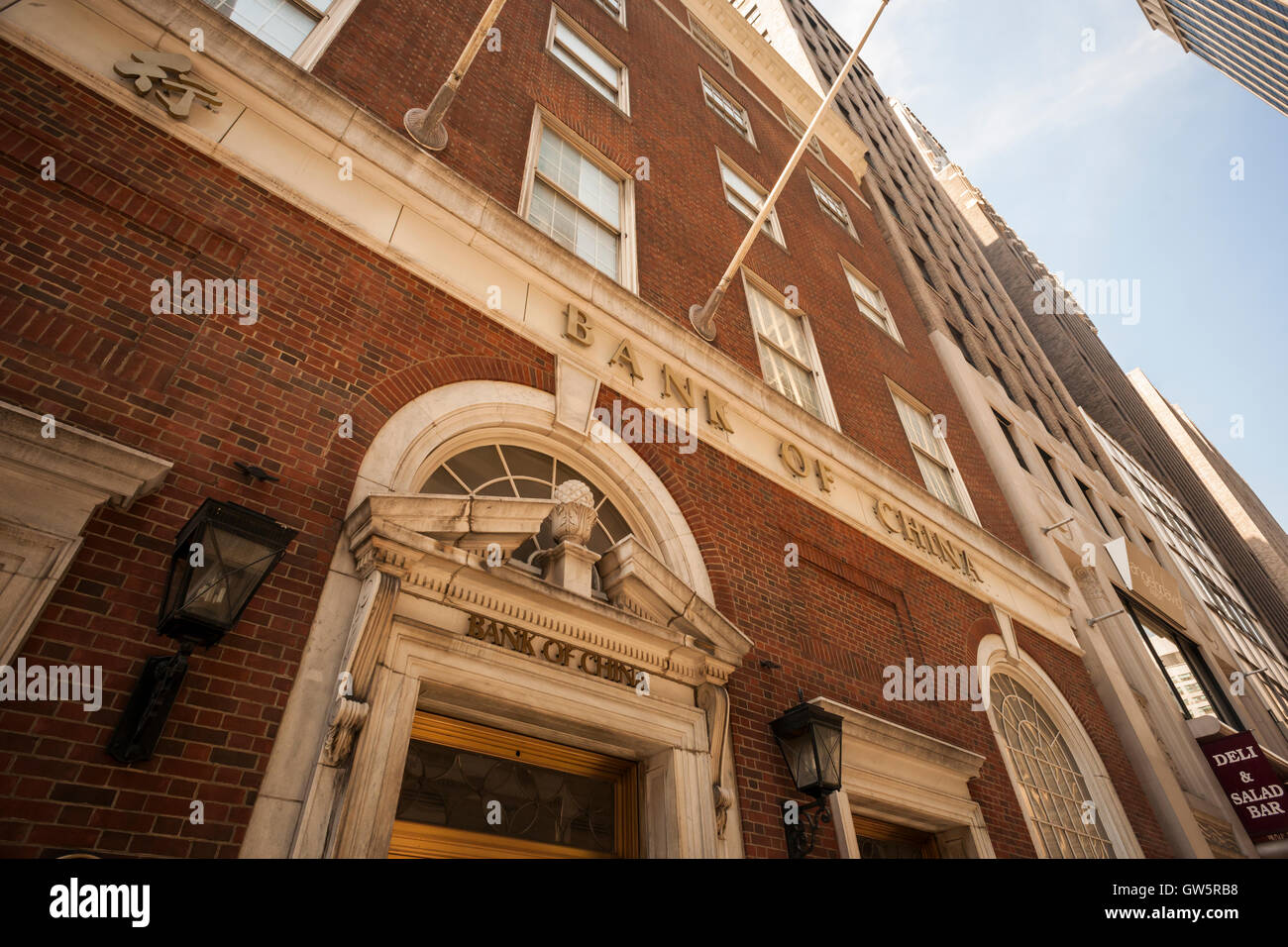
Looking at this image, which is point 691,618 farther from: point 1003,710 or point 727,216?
point 727,216

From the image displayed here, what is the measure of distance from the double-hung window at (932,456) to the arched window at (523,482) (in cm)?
713

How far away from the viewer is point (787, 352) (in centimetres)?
1023

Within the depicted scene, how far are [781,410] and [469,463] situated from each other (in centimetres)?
430

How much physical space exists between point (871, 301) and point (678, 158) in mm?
5962

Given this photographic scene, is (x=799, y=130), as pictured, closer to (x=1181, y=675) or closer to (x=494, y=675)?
(x=1181, y=675)

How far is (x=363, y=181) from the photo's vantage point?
19.2 feet

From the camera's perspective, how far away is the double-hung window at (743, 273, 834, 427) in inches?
382

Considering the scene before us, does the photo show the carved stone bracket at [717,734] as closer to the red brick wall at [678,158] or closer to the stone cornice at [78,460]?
the stone cornice at [78,460]

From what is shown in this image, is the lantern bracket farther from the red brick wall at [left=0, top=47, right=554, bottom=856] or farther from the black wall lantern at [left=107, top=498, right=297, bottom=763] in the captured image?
the black wall lantern at [left=107, top=498, right=297, bottom=763]

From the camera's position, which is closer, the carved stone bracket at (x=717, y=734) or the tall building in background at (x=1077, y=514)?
the carved stone bracket at (x=717, y=734)

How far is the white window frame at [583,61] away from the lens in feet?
32.8

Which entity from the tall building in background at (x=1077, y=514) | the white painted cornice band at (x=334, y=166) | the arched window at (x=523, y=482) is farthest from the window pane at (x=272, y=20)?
the tall building in background at (x=1077, y=514)

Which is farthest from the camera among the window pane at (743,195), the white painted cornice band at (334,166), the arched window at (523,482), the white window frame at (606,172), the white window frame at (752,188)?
the window pane at (743,195)
